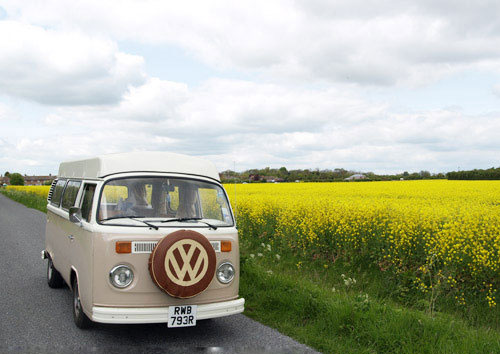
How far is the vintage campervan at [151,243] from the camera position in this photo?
4.81 metres

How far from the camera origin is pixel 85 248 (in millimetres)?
5250

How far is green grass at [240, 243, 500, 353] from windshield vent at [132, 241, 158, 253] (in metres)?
2.07

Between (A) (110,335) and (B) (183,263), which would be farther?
(A) (110,335)

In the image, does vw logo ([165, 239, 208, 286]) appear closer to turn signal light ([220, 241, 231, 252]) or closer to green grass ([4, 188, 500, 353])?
turn signal light ([220, 241, 231, 252])

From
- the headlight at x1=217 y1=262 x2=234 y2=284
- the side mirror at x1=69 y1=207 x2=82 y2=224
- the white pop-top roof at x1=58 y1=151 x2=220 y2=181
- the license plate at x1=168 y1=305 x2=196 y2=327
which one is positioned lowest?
the license plate at x1=168 y1=305 x2=196 y2=327

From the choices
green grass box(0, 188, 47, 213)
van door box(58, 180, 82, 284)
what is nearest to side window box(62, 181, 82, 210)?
van door box(58, 180, 82, 284)

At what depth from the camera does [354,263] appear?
894 centimetres

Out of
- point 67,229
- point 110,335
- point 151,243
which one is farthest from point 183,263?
point 67,229

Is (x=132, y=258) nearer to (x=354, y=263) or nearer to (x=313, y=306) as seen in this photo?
(x=313, y=306)

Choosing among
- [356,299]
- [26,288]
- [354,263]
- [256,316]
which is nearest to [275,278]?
[256,316]

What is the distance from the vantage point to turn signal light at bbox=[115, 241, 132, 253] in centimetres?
481

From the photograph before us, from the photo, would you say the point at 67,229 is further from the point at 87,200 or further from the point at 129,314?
the point at 129,314

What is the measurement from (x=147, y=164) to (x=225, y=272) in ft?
5.36

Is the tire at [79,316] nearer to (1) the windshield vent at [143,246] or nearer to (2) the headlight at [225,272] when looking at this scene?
(1) the windshield vent at [143,246]
